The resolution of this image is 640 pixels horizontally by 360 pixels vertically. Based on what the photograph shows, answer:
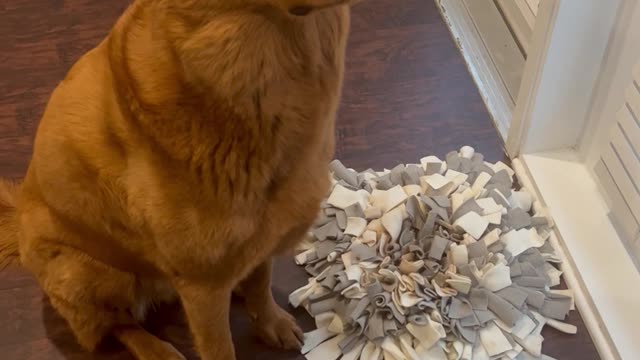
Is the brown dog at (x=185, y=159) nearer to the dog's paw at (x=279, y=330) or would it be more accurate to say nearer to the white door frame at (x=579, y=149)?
the dog's paw at (x=279, y=330)

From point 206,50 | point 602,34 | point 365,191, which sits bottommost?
point 365,191

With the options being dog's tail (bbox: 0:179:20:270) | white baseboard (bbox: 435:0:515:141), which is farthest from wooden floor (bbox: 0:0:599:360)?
dog's tail (bbox: 0:179:20:270)

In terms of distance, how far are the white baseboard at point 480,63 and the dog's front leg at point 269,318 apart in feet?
2.63

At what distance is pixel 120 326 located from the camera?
1.87 meters

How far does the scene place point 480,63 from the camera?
8.16 ft

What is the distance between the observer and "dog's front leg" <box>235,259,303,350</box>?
1.81 m

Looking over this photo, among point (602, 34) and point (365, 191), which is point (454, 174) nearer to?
point (365, 191)

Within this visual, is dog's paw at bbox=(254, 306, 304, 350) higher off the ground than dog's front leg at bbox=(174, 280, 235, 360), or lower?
lower

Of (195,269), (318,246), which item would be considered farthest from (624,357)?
(195,269)

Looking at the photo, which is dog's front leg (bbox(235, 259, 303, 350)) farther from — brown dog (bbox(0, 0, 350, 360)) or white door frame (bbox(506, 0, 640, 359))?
white door frame (bbox(506, 0, 640, 359))

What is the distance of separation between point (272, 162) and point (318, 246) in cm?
74

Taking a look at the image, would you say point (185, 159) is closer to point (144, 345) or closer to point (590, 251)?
point (144, 345)

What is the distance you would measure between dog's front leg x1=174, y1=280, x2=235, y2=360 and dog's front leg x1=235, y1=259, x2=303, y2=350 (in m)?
0.15

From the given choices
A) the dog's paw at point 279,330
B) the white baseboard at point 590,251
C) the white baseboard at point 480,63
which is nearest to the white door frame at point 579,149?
the white baseboard at point 590,251
